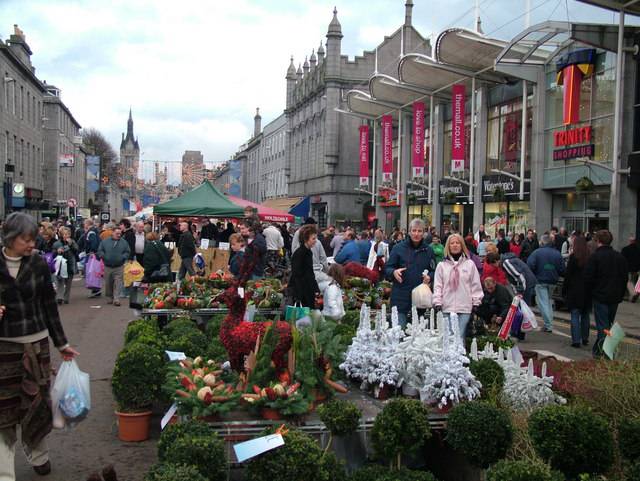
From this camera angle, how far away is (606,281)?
10.4 metres

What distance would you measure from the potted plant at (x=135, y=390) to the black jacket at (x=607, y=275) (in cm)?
715

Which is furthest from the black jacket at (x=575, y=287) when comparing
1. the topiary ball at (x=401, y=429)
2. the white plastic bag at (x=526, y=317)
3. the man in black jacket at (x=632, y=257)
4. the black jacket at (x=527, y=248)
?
the black jacket at (x=527, y=248)

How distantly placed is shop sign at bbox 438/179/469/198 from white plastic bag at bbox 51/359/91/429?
2824cm

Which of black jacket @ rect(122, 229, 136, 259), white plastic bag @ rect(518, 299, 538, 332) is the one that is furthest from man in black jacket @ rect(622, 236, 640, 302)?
black jacket @ rect(122, 229, 136, 259)

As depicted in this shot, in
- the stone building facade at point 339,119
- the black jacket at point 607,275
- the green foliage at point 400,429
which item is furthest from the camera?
the stone building facade at point 339,119

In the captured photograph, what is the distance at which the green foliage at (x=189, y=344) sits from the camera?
23.7 feet

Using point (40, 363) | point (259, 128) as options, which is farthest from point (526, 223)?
point (259, 128)

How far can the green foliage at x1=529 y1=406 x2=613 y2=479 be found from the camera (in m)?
4.27

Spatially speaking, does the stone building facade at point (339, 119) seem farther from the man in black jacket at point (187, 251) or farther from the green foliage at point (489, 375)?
the green foliage at point (489, 375)

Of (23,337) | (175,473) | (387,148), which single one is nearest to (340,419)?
(175,473)

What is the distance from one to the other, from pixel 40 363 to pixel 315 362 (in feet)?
6.84

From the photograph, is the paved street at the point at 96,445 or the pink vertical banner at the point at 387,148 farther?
the pink vertical banner at the point at 387,148

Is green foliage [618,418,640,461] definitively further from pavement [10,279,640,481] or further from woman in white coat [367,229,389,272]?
woman in white coat [367,229,389,272]

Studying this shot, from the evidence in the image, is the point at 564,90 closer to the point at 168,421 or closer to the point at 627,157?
the point at 627,157
